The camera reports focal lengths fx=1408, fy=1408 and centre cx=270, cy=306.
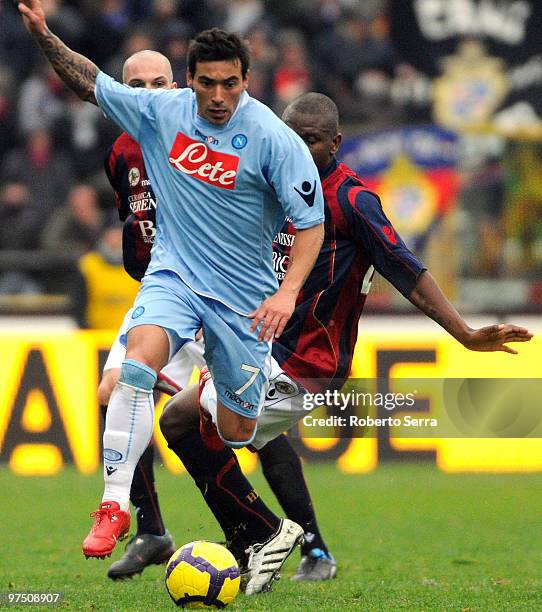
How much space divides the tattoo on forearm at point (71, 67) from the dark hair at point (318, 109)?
998 millimetres

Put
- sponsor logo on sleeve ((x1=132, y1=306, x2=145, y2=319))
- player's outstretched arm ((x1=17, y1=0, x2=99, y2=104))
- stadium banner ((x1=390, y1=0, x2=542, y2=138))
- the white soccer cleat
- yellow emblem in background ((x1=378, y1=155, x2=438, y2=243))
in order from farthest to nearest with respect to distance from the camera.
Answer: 1. stadium banner ((x1=390, y1=0, x2=542, y2=138))
2. yellow emblem in background ((x1=378, y1=155, x2=438, y2=243))
3. the white soccer cleat
4. player's outstretched arm ((x1=17, y1=0, x2=99, y2=104))
5. sponsor logo on sleeve ((x1=132, y1=306, x2=145, y2=319))

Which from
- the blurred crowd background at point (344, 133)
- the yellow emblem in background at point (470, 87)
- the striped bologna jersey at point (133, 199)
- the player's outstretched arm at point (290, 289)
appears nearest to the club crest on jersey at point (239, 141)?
the player's outstretched arm at point (290, 289)

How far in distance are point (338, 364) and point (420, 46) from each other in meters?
9.60

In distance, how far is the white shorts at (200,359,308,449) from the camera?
22.2ft

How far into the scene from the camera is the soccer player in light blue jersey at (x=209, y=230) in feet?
19.3

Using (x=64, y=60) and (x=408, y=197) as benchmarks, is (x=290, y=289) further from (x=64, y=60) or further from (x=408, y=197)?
(x=408, y=197)

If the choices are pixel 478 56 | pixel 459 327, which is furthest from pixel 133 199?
pixel 478 56

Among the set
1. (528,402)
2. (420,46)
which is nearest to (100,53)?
(420,46)

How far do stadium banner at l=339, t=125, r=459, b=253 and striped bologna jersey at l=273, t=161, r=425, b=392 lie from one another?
753 centimetres

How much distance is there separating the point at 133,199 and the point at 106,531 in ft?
6.46

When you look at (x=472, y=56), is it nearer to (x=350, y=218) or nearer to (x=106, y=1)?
(x=106, y=1)

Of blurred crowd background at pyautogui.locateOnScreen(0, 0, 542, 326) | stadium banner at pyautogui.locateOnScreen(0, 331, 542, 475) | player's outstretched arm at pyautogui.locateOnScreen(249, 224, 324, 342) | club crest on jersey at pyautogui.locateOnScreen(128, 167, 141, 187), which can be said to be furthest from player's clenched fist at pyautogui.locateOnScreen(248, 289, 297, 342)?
blurred crowd background at pyautogui.locateOnScreen(0, 0, 542, 326)

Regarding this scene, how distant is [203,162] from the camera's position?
6031 millimetres

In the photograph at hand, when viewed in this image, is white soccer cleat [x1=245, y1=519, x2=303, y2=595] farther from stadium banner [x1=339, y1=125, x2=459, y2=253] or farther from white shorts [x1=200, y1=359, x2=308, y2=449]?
stadium banner [x1=339, y1=125, x2=459, y2=253]
